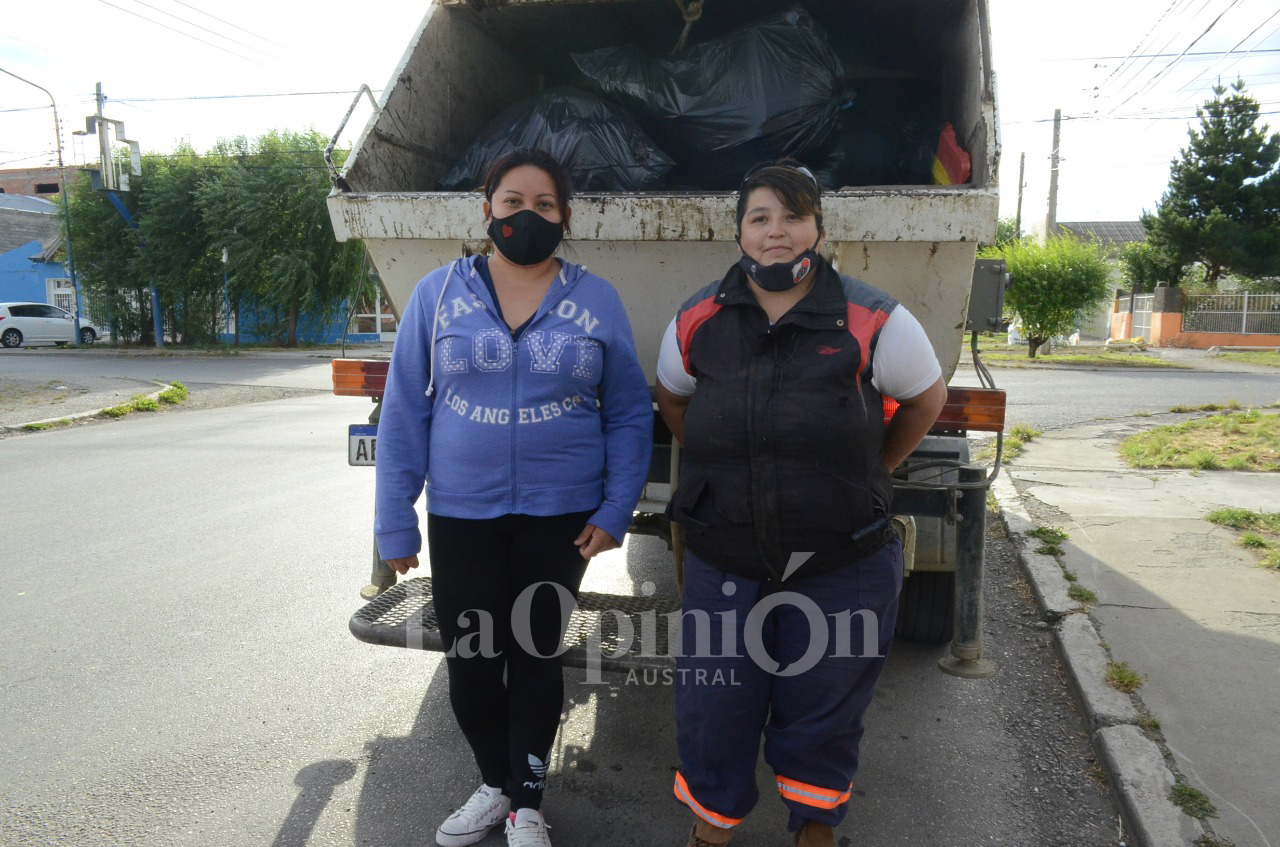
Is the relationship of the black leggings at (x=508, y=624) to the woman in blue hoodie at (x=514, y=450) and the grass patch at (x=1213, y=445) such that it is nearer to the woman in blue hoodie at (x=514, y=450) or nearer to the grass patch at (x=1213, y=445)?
the woman in blue hoodie at (x=514, y=450)

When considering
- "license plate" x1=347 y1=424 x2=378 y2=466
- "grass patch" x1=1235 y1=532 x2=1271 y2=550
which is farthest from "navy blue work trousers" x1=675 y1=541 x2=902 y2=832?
"grass patch" x1=1235 y1=532 x2=1271 y2=550

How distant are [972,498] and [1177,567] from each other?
2493 mm

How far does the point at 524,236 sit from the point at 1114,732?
96.6 inches

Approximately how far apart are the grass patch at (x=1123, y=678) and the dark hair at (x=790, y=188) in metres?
2.21

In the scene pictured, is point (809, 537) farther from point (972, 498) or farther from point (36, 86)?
point (36, 86)

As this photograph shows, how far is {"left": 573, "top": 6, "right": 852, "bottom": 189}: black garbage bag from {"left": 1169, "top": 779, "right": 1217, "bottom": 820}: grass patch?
2416 mm

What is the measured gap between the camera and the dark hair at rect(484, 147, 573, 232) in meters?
2.35

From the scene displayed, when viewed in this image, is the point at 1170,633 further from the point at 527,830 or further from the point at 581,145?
the point at 581,145

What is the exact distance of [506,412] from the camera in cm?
227

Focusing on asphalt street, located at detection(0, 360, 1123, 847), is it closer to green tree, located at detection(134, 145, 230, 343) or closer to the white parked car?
green tree, located at detection(134, 145, 230, 343)

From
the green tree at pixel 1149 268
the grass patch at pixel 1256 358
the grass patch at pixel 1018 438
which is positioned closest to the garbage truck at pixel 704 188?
the grass patch at pixel 1018 438

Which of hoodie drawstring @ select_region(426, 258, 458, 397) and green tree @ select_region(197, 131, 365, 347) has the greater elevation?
green tree @ select_region(197, 131, 365, 347)

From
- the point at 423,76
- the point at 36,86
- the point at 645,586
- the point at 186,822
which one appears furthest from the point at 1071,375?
the point at 36,86

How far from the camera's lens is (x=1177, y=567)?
4.68m
